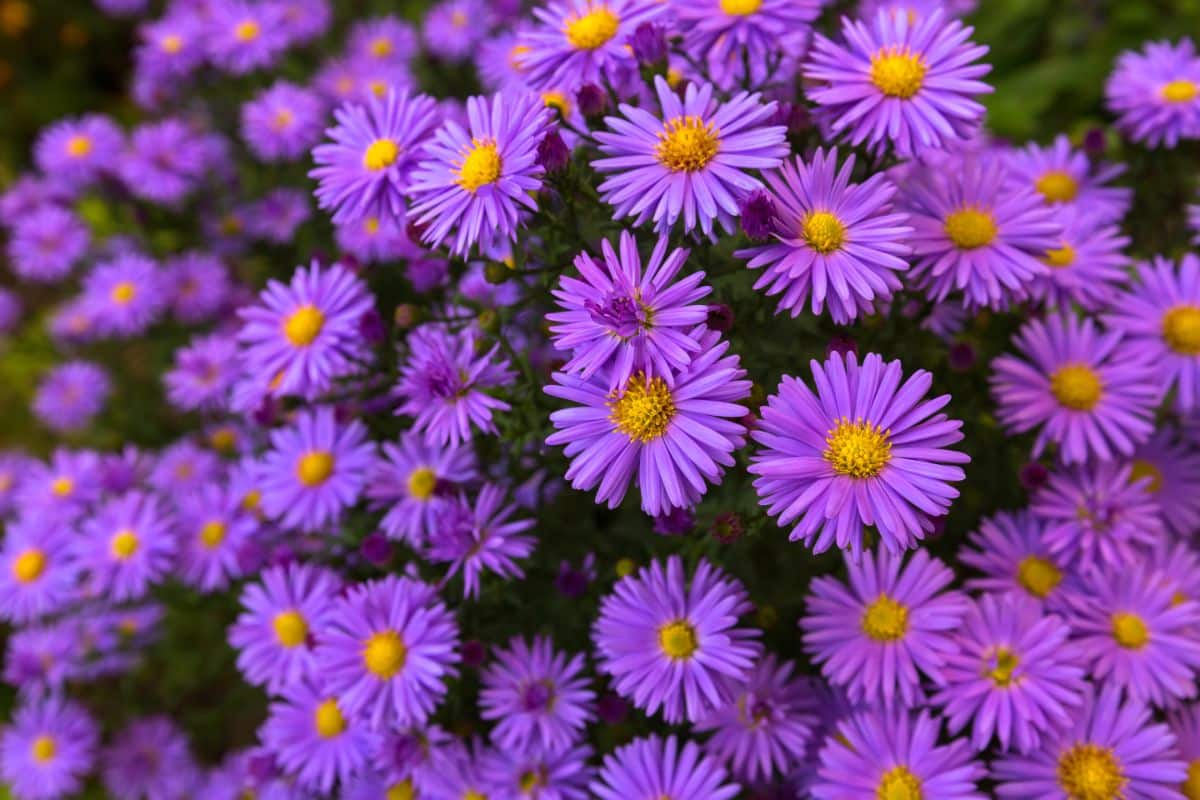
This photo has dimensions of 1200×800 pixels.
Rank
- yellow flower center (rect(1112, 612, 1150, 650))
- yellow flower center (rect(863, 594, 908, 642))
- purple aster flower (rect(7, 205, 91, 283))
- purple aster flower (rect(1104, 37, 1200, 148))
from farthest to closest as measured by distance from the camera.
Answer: purple aster flower (rect(7, 205, 91, 283)) < purple aster flower (rect(1104, 37, 1200, 148)) < yellow flower center (rect(1112, 612, 1150, 650)) < yellow flower center (rect(863, 594, 908, 642))

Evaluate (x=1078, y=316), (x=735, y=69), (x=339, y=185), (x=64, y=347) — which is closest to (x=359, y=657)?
(x=339, y=185)

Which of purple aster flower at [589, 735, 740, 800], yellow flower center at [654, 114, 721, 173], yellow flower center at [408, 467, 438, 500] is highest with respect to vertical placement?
yellow flower center at [654, 114, 721, 173]

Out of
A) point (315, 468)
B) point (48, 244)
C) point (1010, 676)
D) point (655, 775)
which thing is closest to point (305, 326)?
point (315, 468)

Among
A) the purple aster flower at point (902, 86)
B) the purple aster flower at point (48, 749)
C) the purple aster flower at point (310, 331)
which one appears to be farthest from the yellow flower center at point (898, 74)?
the purple aster flower at point (48, 749)

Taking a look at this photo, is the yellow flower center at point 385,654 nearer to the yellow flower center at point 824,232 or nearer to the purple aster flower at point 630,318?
the purple aster flower at point 630,318

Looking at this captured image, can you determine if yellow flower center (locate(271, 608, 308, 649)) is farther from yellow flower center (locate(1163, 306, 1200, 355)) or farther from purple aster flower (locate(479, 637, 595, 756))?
yellow flower center (locate(1163, 306, 1200, 355))

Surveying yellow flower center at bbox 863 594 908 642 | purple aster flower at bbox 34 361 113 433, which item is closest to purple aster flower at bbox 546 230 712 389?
yellow flower center at bbox 863 594 908 642
